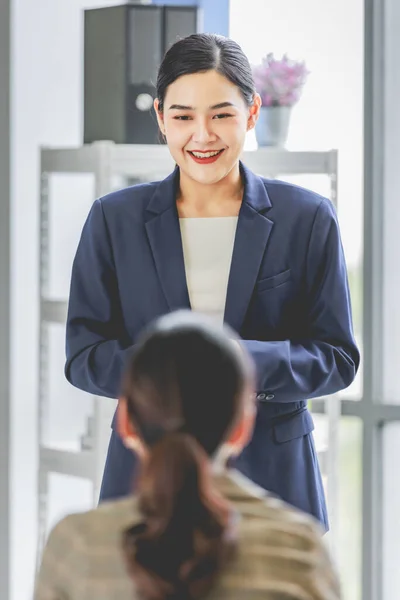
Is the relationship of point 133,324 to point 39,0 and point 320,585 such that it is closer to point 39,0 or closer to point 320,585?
point 320,585

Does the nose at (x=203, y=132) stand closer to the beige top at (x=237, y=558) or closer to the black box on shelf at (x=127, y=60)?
the beige top at (x=237, y=558)

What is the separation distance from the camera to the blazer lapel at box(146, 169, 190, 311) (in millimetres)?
1862

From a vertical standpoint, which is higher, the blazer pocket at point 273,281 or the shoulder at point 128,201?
the shoulder at point 128,201

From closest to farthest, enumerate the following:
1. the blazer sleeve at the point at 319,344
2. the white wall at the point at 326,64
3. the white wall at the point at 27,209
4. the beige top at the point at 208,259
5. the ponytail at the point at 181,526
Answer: the ponytail at the point at 181,526 < the blazer sleeve at the point at 319,344 < the beige top at the point at 208,259 < the white wall at the point at 27,209 < the white wall at the point at 326,64

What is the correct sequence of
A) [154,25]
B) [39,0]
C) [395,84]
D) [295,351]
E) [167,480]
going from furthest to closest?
[395,84] < [39,0] < [154,25] < [295,351] < [167,480]

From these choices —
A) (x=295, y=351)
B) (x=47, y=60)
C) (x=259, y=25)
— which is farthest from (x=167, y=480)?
(x=259, y=25)

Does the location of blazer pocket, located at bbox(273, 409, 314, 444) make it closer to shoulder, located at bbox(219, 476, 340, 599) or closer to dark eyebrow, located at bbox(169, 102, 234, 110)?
dark eyebrow, located at bbox(169, 102, 234, 110)

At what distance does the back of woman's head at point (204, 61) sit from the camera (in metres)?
1.81

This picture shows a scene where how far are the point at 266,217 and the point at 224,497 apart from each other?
3.39 feet

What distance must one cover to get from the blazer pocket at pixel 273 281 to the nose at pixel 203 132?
0.25 metres

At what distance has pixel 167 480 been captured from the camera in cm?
86

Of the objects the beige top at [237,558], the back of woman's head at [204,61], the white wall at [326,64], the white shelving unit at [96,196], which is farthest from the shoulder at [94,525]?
the white wall at [326,64]

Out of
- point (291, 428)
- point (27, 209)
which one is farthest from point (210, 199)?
point (27, 209)

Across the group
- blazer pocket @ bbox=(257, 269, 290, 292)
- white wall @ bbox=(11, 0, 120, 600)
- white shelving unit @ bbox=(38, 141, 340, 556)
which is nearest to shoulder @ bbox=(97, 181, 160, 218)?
blazer pocket @ bbox=(257, 269, 290, 292)
